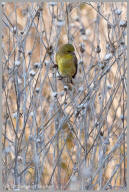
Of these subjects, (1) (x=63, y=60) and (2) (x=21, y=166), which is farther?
(1) (x=63, y=60)

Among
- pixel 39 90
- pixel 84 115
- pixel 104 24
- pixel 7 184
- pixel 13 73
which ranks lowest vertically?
pixel 7 184

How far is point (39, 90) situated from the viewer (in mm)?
2480

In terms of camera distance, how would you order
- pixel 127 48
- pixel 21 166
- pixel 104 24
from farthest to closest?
pixel 104 24 → pixel 21 166 → pixel 127 48

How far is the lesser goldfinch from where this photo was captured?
9.71 feet

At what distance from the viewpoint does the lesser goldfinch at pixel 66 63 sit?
296 cm

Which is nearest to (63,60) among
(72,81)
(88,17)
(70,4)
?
(72,81)

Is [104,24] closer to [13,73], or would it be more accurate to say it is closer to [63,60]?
[63,60]

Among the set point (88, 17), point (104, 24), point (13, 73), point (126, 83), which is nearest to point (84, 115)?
point (126, 83)

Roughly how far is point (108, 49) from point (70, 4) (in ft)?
1.71

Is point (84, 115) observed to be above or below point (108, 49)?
below

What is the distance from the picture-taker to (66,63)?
300cm

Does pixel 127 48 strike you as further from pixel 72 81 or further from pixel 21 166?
pixel 21 166

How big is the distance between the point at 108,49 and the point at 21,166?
1115mm

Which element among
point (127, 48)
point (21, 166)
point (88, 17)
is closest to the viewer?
point (127, 48)
